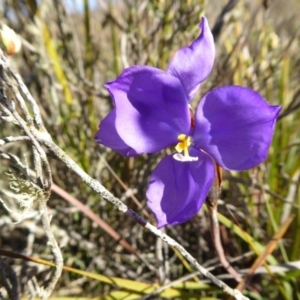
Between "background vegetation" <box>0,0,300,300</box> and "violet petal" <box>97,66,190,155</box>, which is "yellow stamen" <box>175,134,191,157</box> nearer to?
"violet petal" <box>97,66,190,155</box>

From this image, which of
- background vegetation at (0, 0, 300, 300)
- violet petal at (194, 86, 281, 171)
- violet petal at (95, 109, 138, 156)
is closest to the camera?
violet petal at (194, 86, 281, 171)

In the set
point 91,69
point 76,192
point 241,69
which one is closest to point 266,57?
point 241,69

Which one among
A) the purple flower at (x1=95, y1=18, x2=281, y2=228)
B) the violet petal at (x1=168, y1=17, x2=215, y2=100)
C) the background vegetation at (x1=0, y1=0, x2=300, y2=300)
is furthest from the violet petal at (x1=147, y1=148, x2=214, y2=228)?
the background vegetation at (x1=0, y1=0, x2=300, y2=300)

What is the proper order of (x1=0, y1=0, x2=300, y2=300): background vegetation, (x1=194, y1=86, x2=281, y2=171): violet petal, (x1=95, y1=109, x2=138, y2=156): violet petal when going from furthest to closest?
(x1=0, y1=0, x2=300, y2=300): background vegetation
(x1=95, y1=109, x2=138, y2=156): violet petal
(x1=194, y1=86, x2=281, y2=171): violet petal

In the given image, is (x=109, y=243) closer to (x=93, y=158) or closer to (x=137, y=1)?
(x=93, y=158)

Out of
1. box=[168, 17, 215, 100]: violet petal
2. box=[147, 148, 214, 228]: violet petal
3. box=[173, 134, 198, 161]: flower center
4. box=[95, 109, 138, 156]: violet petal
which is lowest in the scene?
box=[147, 148, 214, 228]: violet petal

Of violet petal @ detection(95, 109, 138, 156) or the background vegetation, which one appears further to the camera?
the background vegetation

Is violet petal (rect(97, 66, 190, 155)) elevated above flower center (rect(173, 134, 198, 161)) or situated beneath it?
elevated above

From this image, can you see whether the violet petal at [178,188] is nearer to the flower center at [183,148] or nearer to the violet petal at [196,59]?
the flower center at [183,148]
